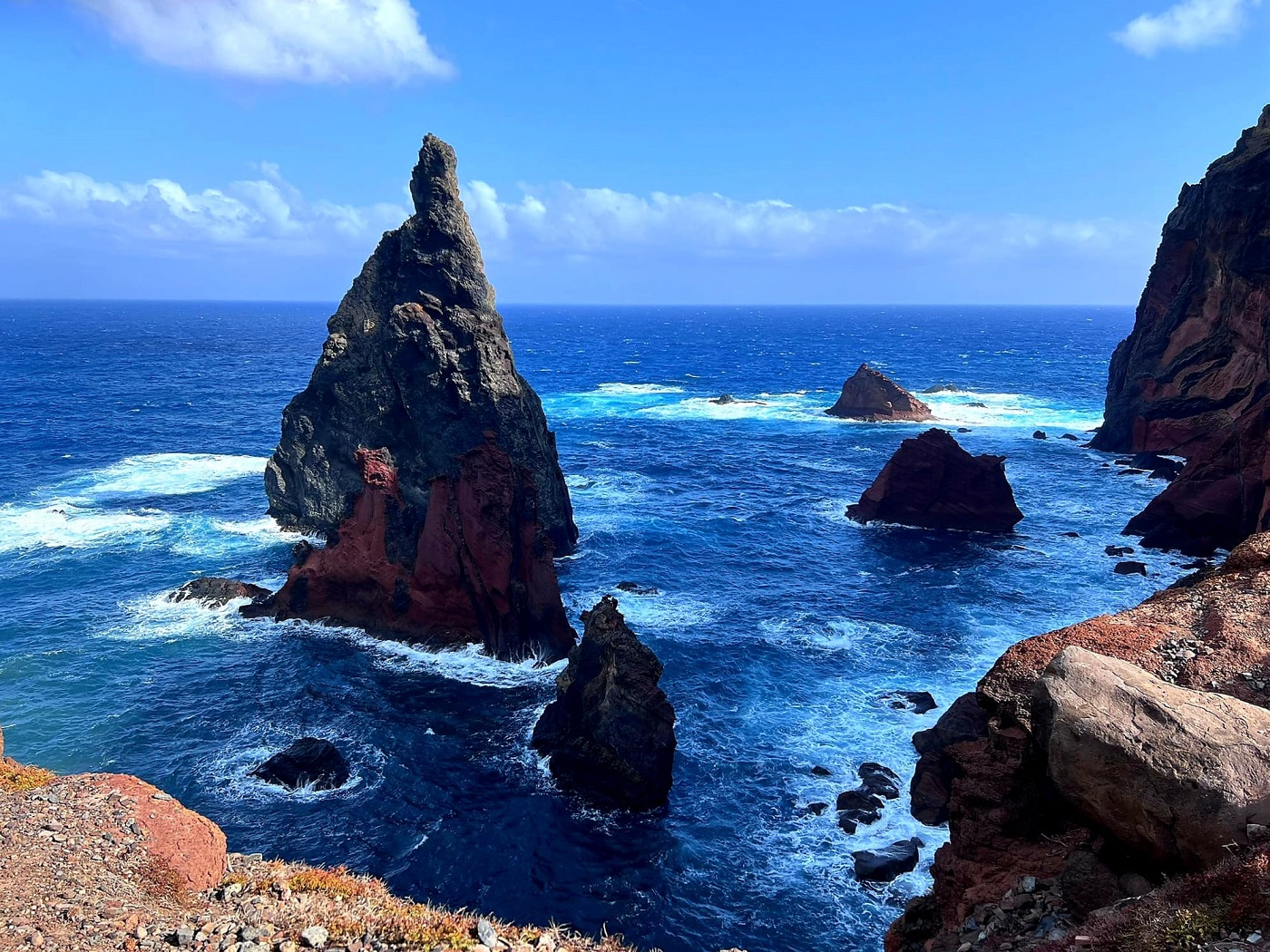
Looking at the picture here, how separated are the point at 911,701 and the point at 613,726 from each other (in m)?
14.0

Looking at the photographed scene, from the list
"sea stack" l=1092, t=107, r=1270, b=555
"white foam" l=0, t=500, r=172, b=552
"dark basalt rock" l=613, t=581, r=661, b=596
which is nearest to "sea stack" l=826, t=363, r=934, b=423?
"sea stack" l=1092, t=107, r=1270, b=555

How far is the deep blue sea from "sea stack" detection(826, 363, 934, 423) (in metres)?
20.3

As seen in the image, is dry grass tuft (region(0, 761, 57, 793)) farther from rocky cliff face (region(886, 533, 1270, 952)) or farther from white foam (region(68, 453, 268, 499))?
white foam (region(68, 453, 268, 499))

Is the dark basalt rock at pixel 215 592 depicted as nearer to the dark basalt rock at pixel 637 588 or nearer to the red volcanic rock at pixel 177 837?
the dark basalt rock at pixel 637 588

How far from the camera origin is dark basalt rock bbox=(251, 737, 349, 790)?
31.4 m

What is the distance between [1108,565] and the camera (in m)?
52.5

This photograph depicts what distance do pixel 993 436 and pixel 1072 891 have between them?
297 feet

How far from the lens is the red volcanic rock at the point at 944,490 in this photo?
6103cm

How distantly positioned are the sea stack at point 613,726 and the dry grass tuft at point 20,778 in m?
16.4

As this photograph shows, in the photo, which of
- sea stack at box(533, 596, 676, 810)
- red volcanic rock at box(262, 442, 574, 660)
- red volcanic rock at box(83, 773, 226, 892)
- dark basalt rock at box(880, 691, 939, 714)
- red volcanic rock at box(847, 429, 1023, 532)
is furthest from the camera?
red volcanic rock at box(847, 429, 1023, 532)

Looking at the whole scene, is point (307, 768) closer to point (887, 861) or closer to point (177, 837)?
point (177, 837)

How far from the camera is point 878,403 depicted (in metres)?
109

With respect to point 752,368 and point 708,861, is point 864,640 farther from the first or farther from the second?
point 752,368

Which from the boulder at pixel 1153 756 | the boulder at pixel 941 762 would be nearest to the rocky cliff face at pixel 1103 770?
the boulder at pixel 1153 756
